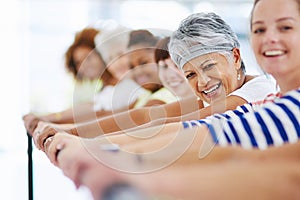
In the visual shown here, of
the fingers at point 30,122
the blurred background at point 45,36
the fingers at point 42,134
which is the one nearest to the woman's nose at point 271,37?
the fingers at point 42,134

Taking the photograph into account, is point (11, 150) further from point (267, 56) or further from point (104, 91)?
point (267, 56)

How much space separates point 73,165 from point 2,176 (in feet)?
3.11

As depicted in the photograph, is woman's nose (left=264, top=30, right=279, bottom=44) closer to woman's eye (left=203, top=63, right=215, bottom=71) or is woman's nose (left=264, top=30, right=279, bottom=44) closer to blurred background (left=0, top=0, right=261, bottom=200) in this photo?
woman's eye (left=203, top=63, right=215, bottom=71)

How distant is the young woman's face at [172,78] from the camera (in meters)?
0.63

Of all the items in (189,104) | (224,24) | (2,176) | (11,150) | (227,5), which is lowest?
(11,150)

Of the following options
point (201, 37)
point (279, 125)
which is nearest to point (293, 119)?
point (279, 125)

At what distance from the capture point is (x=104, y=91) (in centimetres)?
84

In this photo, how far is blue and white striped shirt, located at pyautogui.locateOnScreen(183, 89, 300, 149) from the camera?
335mm

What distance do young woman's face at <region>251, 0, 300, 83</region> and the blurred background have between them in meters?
0.98

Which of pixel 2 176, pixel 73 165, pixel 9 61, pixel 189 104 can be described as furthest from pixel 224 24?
pixel 9 61

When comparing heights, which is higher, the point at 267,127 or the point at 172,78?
the point at 267,127

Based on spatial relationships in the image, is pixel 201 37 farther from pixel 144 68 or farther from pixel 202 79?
pixel 144 68

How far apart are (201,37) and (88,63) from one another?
377 millimetres

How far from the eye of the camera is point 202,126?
338 mm
